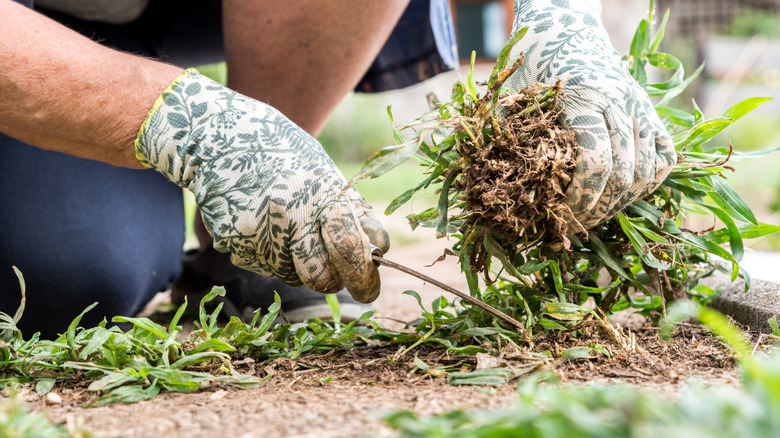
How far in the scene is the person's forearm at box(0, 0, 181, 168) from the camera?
1.03 m

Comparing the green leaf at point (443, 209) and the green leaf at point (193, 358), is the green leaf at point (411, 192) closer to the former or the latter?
the green leaf at point (443, 209)

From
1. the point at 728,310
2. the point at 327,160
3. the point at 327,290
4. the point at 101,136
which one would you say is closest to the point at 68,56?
the point at 101,136

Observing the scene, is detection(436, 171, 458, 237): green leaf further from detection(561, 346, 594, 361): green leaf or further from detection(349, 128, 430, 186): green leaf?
detection(561, 346, 594, 361): green leaf

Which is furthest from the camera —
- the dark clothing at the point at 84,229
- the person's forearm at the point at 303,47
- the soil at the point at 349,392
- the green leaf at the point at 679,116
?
the person's forearm at the point at 303,47

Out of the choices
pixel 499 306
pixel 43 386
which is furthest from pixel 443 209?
pixel 43 386

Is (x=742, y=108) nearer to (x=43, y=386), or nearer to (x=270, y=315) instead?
(x=270, y=315)

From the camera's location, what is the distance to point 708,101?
6.68 m

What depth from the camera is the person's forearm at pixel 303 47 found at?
1.71 m

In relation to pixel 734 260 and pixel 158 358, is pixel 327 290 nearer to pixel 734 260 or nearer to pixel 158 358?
pixel 158 358

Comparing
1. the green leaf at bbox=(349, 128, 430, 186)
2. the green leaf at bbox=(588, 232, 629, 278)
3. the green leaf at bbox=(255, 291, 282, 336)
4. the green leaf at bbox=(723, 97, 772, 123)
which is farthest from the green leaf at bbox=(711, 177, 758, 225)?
the green leaf at bbox=(255, 291, 282, 336)

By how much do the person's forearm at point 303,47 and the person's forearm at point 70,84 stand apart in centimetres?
71

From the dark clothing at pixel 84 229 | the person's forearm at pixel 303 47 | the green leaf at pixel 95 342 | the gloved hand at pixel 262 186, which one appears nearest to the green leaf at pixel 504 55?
the gloved hand at pixel 262 186

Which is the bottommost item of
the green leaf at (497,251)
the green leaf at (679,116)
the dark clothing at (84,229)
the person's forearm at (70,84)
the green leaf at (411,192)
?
the dark clothing at (84,229)

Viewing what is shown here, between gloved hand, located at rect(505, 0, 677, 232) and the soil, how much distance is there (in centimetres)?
23
